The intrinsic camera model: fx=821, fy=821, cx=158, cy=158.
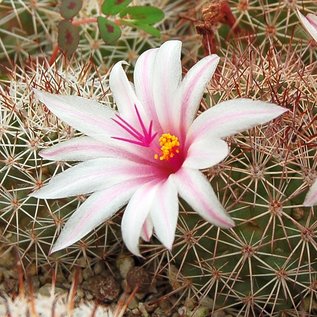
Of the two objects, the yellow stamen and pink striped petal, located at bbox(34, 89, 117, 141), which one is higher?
pink striped petal, located at bbox(34, 89, 117, 141)

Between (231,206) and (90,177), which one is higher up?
(90,177)

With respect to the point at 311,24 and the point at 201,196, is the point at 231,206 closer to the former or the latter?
the point at 201,196

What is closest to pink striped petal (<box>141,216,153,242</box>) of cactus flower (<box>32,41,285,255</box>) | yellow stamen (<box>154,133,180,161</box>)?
cactus flower (<box>32,41,285,255</box>)

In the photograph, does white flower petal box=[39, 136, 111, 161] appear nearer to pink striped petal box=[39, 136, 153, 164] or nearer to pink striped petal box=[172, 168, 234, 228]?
pink striped petal box=[39, 136, 153, 164]

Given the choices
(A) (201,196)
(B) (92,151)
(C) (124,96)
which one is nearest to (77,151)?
(B) (92,151)

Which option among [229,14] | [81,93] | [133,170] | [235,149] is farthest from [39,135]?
[229,14]

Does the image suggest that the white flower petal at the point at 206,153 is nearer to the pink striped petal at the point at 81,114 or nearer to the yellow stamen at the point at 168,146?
the yellow stamen at the point at 168,146

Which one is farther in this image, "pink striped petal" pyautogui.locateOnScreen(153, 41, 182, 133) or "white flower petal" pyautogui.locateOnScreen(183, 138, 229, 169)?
"pink striped petal" pyautogui.locateOnScreen(153, 41, 182, 133)

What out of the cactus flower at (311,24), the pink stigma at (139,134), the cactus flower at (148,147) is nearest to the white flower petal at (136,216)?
the cactus flower at (148,147)
